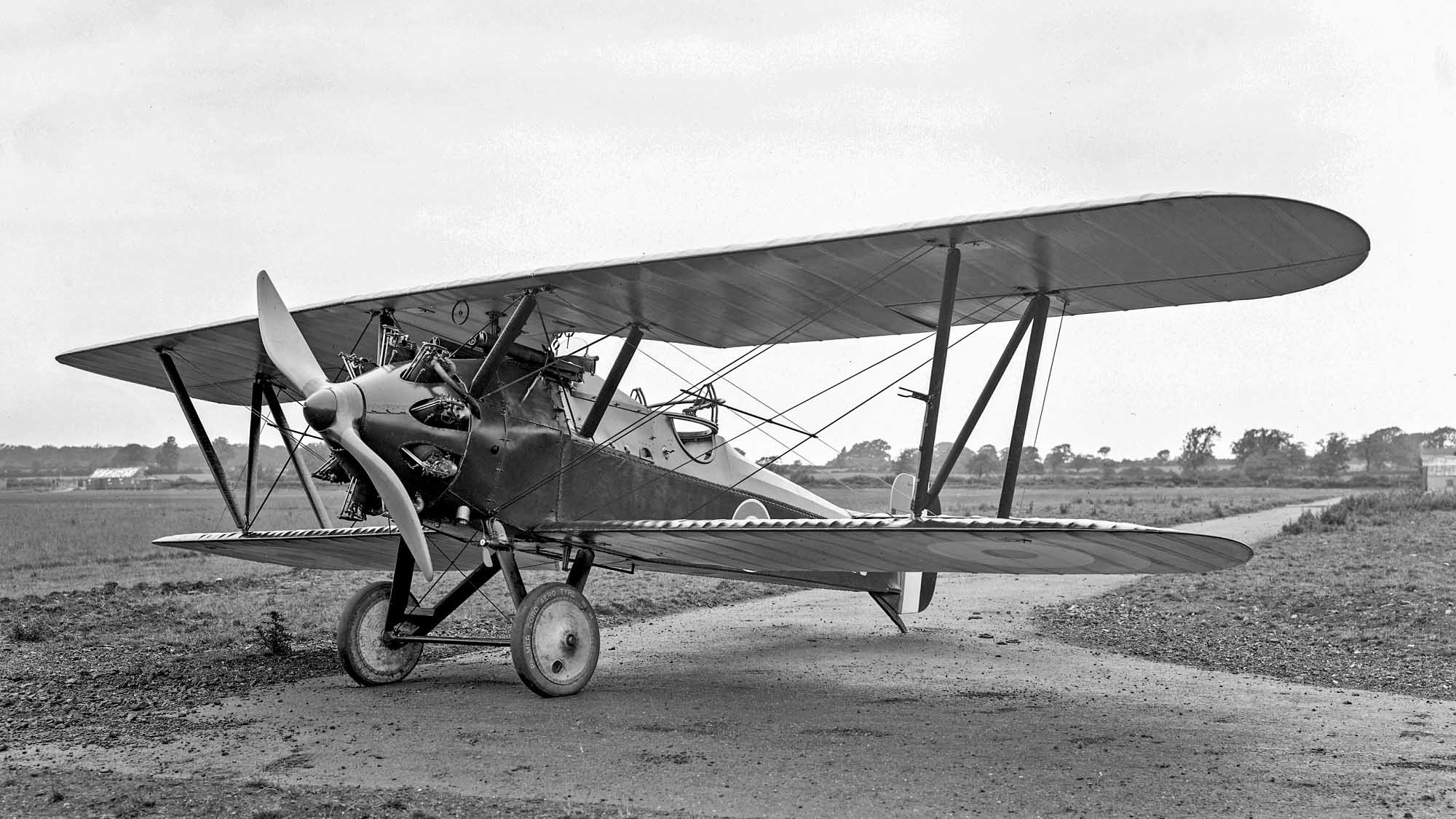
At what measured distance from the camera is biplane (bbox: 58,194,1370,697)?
7.17 metres

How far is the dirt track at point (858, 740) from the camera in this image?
5391 mm

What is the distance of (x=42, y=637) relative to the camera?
10508mm

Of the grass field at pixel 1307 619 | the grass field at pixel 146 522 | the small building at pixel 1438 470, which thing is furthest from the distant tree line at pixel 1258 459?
the grass field at pixel 1307 619

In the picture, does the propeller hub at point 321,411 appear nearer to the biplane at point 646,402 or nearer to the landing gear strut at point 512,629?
the biplane at point 646,402

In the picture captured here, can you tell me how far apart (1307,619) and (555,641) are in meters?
8.94

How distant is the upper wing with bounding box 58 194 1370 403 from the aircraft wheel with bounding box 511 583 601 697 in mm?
2479

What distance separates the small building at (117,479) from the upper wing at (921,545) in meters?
61.0

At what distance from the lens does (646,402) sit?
9.91 metres

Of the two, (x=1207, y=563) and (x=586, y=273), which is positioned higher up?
(x=586, y=273)

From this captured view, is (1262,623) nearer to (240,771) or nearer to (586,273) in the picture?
(586,273)

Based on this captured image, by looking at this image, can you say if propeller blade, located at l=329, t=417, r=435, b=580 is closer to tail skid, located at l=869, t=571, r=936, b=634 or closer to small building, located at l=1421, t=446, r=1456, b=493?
tail skid, located at l=869, t=571, r=936, b=634

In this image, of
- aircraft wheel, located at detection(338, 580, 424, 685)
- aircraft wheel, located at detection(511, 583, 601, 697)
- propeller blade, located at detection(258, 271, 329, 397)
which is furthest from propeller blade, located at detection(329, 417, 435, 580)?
aircraft wheel, located at detection(338, 580, 424, 685)

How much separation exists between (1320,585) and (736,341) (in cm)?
965

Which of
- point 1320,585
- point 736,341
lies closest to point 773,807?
point 736,341
